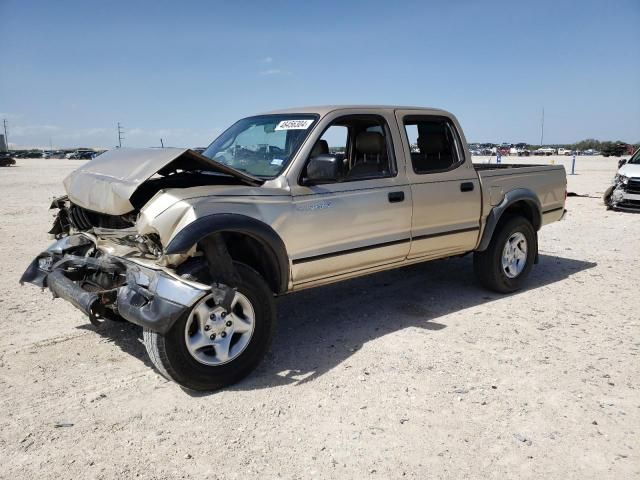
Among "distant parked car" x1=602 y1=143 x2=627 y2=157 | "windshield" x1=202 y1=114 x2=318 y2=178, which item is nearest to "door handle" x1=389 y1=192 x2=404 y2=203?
"windshield" x1=202 y1=114 x2=318 y2=178

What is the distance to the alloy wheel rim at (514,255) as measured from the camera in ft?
19.2

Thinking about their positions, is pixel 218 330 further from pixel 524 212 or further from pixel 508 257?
pixel 524 212

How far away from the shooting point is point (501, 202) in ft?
18.6

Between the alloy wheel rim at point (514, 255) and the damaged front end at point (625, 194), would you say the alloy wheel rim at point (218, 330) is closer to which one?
the alloy wheel rim at point (514, 255)

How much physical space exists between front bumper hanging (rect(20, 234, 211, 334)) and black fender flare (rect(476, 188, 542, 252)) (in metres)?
3.41

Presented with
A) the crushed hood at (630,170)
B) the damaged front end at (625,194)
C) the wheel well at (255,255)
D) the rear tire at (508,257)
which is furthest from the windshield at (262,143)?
the crushed hood at (630,170)

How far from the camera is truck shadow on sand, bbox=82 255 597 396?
13.3ft

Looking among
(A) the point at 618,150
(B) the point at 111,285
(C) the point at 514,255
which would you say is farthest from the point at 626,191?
(A) the point at 618,150

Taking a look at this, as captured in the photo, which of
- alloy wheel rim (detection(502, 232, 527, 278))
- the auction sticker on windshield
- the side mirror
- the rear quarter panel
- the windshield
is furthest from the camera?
alloy wheel rim (detection(502, 232, 527, 278))

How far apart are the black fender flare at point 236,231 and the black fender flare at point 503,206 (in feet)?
8.53

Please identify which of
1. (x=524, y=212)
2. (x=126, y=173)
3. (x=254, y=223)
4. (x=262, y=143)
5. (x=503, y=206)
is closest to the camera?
(x=254, y=223)

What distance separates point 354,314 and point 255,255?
1585 mm

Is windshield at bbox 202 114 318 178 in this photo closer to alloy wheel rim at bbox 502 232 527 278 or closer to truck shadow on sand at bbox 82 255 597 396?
truck shadow on sand at bbox 82 255 597 396

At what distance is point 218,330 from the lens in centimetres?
357
